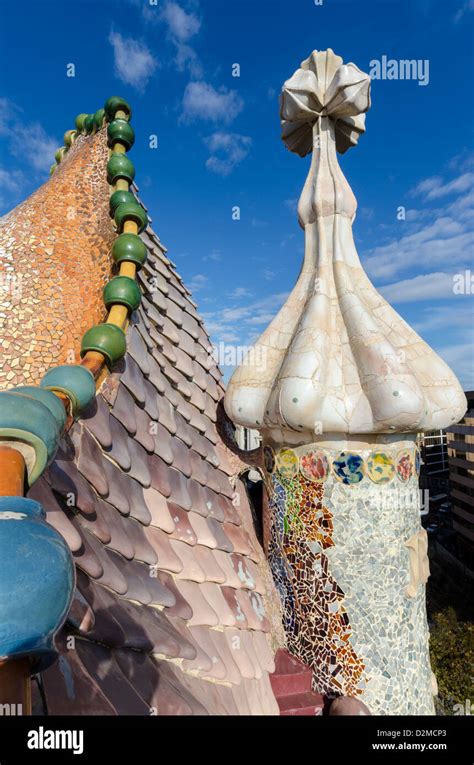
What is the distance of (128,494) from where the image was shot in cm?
220

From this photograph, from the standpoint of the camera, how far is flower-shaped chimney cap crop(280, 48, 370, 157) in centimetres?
309

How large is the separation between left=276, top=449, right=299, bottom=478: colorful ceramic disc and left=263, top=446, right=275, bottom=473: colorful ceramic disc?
6 cm

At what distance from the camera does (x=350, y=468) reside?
2.72m

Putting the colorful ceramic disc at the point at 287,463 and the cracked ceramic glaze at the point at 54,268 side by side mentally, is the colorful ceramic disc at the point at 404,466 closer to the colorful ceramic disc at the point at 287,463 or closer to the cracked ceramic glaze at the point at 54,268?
the colorful ceramic disc at the point at 287,463

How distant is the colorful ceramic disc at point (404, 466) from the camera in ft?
9.14

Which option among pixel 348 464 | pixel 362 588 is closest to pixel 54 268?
pixel 348 464

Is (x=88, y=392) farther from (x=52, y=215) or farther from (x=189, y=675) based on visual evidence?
(x=52, y=215)

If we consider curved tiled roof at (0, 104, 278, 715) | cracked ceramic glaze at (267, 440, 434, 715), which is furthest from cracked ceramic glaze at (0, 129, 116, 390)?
cracked ceramic glaze at (267, 440, 434, 715)

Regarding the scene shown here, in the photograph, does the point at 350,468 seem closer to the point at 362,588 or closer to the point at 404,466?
the point at 404,466

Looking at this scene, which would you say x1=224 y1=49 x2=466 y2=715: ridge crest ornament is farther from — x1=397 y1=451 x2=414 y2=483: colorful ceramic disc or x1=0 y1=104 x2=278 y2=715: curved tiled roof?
x1=0 y1=104 x2=278 y2=715: curved tiled roof

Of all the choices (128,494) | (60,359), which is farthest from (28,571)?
(60,359)

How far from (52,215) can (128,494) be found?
6.38 ft

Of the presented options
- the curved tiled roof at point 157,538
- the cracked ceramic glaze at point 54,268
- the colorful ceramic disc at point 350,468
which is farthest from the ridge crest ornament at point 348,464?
the cracked ceramic glaze at point 54,268

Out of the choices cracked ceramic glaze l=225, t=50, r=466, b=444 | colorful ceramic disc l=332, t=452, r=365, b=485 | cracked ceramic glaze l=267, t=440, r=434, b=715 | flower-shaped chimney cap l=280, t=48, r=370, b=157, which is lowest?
cracked ceramic glaze l=267, t=440, r=434, b=715
